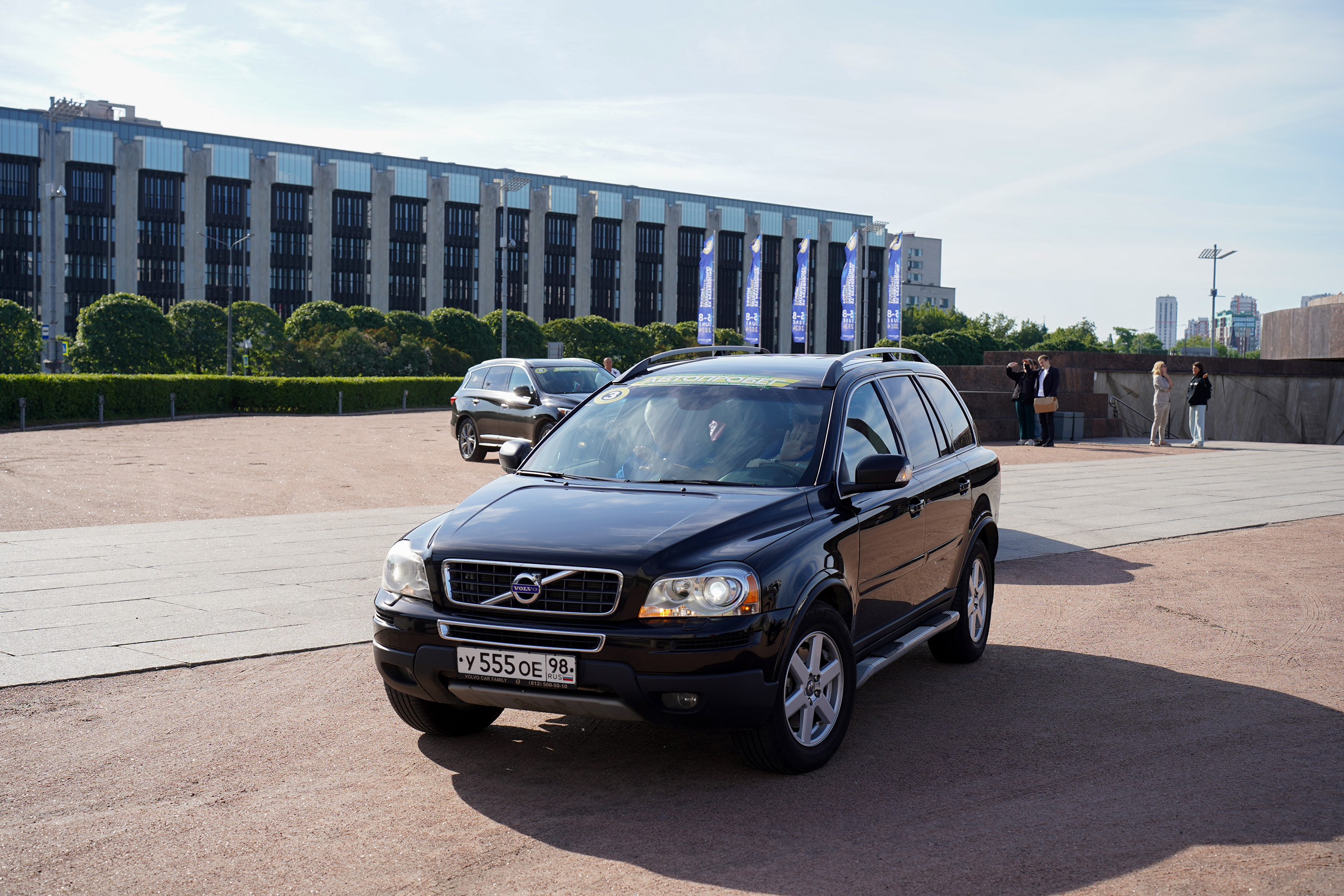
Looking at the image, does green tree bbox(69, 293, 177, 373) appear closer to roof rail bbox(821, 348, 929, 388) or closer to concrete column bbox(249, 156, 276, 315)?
concrete column bbox(249, 156, 276, 315)

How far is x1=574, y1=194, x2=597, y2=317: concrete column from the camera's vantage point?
347ft

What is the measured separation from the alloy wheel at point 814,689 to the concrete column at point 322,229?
92864 mm

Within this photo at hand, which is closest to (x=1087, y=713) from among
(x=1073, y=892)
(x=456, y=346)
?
(x=1073, y=892)

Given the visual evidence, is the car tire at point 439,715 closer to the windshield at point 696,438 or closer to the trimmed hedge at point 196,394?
the windshield at point 696,438

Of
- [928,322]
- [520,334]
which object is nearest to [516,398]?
[520,334]

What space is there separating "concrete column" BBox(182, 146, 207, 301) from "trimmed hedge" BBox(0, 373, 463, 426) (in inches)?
1816

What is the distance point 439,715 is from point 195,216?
302 feet

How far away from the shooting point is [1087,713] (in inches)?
231

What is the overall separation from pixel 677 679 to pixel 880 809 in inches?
35.4

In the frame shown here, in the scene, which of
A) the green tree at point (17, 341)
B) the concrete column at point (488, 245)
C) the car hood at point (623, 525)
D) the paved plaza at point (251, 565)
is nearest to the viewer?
the car hood at point (623, 525)

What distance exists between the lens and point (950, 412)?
7.30 m

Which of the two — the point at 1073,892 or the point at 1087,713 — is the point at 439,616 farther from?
the point at 1087,713

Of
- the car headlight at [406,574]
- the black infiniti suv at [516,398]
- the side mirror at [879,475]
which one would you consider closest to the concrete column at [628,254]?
the black infiniti suv at [516,398]

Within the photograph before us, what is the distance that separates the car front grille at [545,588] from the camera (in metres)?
4.50
